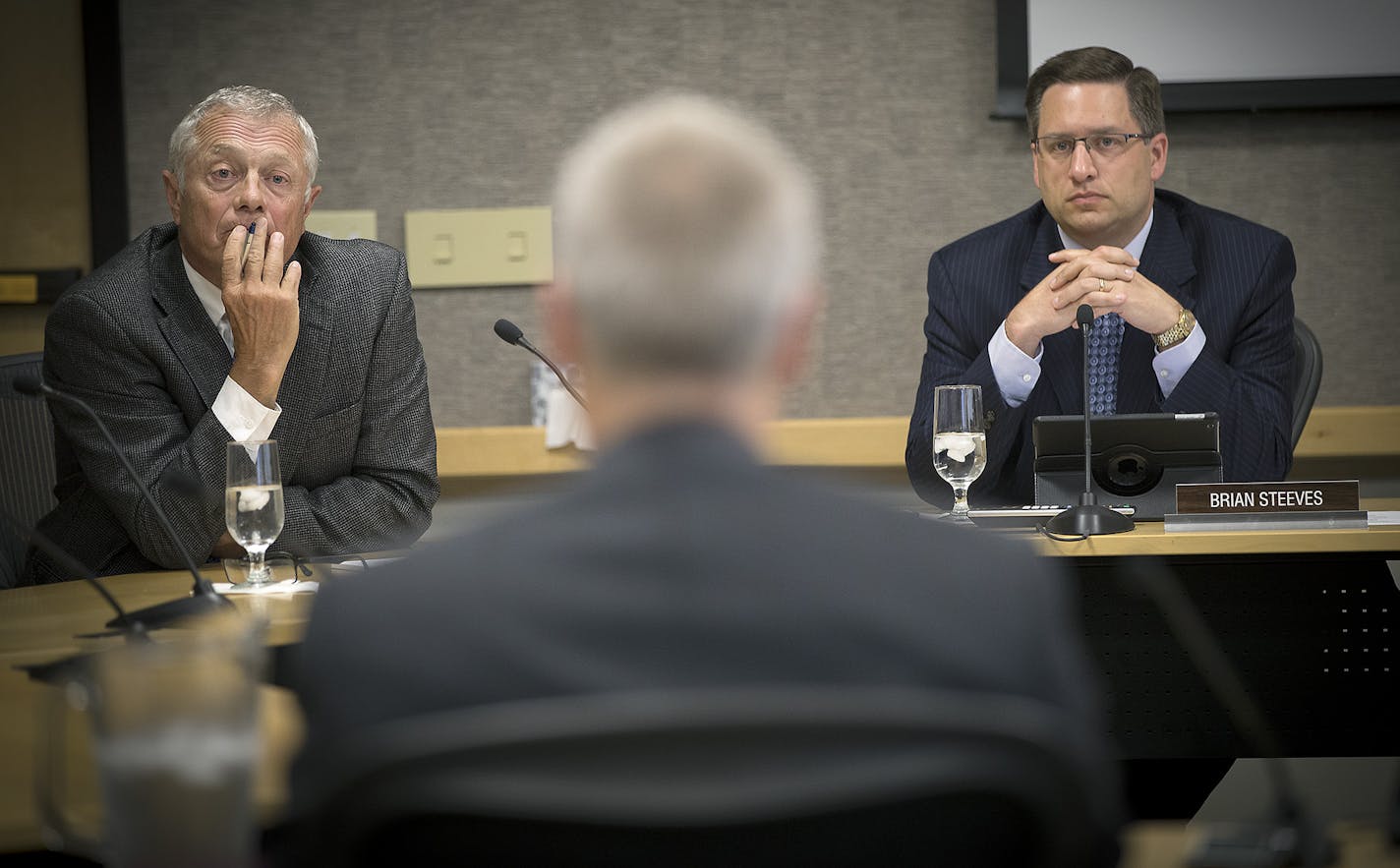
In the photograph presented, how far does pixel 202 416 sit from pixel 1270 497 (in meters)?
1.63

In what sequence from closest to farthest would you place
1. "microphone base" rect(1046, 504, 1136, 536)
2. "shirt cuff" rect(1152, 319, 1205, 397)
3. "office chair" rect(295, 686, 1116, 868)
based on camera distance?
"office chair" rect(295, 686, 1116, 868) < "microphone base" rect(1046, 504, 1136, 536) < "shirt cuff" rect(1152, 319, 1205, 397)

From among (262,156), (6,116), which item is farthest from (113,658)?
(6,116)

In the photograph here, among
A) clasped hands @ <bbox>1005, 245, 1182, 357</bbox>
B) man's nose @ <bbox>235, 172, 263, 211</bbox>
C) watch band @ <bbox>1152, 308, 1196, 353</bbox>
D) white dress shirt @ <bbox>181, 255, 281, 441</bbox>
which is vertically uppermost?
man's nose @ <bbox>235, 172, 263, 211</bbox>

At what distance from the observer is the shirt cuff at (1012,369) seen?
260 centimetres

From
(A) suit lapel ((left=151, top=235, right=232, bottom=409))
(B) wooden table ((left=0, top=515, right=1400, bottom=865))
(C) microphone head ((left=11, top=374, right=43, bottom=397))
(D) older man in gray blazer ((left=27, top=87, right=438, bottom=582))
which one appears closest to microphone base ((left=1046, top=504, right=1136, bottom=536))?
(B) wooden table ((left=0, top=515, right=1400, bottom=865))

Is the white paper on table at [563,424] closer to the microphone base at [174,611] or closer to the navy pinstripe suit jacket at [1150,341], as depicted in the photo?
the navy pinstripe suit jacket at [1150,341]

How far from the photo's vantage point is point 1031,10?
3492 mm

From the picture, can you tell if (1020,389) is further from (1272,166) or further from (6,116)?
(6,116)

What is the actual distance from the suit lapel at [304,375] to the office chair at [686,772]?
1.73 metres

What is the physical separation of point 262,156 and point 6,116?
1.68 m

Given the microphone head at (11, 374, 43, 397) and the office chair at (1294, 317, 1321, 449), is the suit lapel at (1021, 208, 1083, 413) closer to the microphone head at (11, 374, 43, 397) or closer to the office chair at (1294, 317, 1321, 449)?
the office chair at (1294, 317, 1321, 449)

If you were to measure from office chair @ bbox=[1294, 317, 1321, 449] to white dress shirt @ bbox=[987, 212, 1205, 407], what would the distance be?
285 millimetres

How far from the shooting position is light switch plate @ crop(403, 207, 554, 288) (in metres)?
3.61

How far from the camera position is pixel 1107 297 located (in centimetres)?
247
